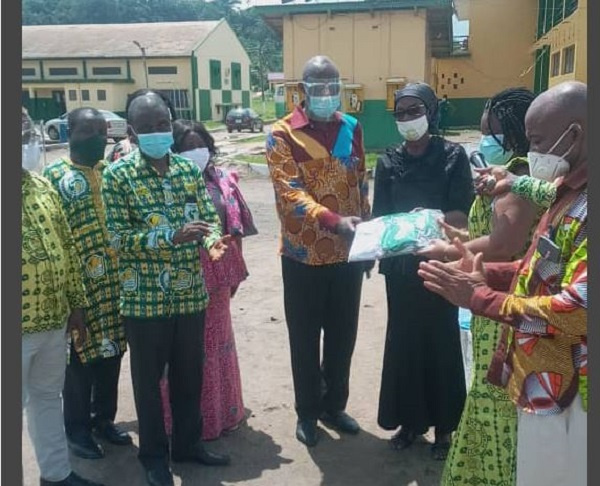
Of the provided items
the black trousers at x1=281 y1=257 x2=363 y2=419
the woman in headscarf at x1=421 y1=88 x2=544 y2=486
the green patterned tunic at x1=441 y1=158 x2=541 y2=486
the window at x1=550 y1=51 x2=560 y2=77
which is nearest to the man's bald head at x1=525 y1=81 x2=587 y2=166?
the woman in headscarf at x1=421 y1=88 x2=544 y2=486

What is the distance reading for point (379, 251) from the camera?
3.05 meters

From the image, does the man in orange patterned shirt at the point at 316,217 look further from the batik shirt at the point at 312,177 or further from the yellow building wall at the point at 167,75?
the yellow building wall at the point at 167,75

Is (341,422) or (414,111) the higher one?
(414,111)

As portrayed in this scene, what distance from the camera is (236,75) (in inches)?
1928

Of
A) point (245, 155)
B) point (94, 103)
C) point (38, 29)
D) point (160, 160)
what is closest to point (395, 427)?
point (160, 160)

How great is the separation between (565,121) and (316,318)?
2219 millimetres

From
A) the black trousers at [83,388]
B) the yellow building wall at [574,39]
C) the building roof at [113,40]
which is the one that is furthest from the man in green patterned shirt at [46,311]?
the building roof at [113,40]

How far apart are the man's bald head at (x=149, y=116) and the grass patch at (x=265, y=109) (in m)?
38.6

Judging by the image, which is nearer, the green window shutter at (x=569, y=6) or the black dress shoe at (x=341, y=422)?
the black dress shoe at (x=341, y=422)

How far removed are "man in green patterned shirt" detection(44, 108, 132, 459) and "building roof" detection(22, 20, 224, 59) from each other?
38.2 meters

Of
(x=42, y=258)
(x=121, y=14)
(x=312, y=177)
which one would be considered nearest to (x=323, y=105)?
(x=312, y=177)

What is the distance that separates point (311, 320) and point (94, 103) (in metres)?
37.9

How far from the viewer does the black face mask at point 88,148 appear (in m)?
3.64

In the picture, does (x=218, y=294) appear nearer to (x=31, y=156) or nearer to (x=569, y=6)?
(x=31, y=156)
